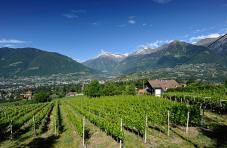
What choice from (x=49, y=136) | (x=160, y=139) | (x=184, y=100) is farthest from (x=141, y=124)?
(x=184, y=100)

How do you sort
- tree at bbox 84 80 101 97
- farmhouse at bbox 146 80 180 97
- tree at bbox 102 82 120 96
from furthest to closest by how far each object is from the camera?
tree at bbox 84 80 101 97
tree at bbox 102 82 120 96
farmhouse at bbox 146 80 180 97

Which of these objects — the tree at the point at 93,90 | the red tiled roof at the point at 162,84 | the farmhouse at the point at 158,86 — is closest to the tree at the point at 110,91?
the tree at the point at 93,90

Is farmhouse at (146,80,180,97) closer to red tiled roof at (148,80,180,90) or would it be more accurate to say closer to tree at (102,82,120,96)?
red tiled roof at (148,80,180,90)

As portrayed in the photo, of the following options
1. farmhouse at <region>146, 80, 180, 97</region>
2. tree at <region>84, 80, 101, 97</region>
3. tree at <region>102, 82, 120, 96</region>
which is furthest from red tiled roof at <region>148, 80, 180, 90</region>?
tree at <region>84, 80, 101, 97</region>

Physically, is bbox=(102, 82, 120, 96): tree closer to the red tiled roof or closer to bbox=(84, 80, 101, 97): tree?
bbox=(84, 80, 101, 97): tree

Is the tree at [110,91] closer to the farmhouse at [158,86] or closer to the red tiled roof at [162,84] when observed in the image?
the farmhouse at [158,86]

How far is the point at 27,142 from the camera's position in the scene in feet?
72.4

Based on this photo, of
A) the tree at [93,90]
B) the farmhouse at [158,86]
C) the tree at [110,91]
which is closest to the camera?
the farmhouse at [158,86]

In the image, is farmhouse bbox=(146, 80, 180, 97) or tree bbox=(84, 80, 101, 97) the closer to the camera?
farmhouse bbox=(146, 80, 180, 97)

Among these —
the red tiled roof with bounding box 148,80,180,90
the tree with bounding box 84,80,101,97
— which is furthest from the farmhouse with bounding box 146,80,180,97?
the tree with bounding box 84,80,101,97

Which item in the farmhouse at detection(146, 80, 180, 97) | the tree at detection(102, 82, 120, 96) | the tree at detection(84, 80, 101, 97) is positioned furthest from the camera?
the tree at detection(84, 80, 101, 97)

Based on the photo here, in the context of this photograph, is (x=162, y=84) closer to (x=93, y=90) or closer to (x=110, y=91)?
(x=110, y=91)

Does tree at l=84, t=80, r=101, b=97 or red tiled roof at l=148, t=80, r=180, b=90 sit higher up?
red tiled roof at l=148, t=80, r=180, b=90

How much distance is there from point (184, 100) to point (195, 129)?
26.5 m
